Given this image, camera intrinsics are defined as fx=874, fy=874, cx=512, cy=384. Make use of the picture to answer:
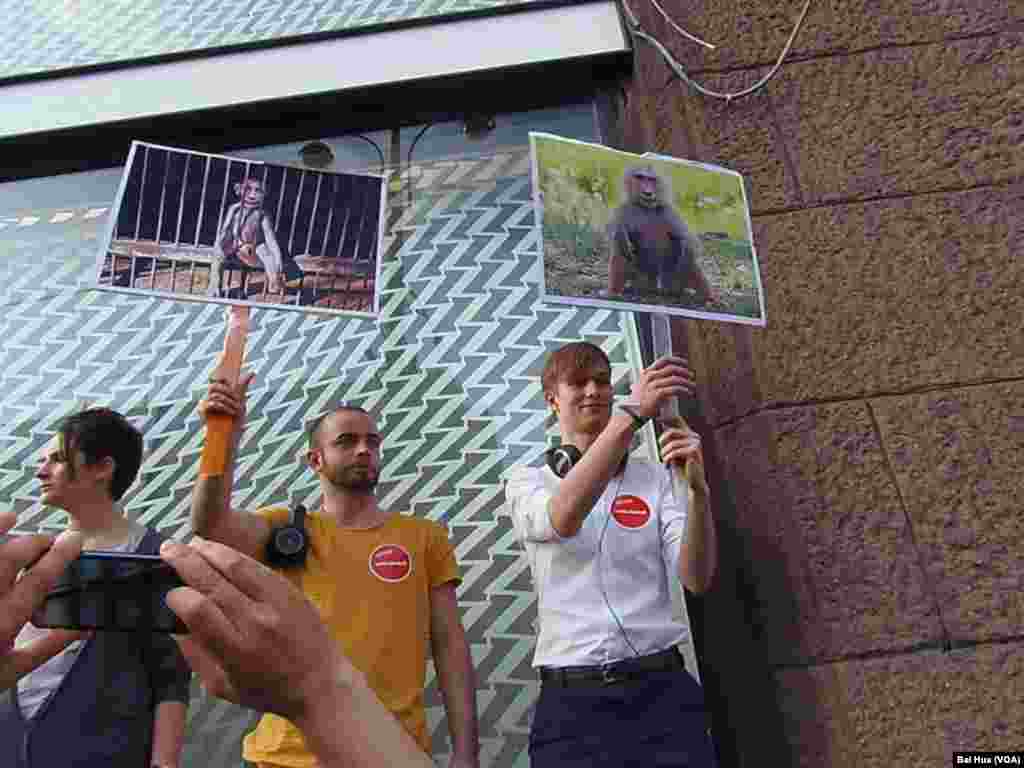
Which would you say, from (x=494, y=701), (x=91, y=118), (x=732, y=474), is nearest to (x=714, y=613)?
(x=732, y=474)

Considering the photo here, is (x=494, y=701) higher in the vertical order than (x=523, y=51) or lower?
lower

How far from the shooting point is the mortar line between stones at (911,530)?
7.36 feet

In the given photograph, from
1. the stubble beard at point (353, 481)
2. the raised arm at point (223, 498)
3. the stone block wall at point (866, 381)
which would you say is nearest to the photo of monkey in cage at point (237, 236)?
the raised arm at point (223, 498)

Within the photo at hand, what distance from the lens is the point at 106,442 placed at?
260 centimetres

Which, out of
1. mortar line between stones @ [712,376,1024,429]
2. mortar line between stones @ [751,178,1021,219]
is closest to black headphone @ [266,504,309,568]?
mortar line between stones @ [712,376,1024,429]

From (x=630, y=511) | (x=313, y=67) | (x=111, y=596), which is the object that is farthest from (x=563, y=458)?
(x=313, y=67)

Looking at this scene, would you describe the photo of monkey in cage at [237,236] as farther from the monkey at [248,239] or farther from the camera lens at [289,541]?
the camera lens at [289,541]

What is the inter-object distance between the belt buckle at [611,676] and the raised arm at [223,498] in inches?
36.4

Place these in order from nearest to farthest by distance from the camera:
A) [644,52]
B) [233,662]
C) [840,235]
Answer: [233,662]
[840,235]
[644,52]

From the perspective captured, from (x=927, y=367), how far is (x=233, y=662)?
2.32 m

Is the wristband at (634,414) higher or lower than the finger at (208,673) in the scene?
higher

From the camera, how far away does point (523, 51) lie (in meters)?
3.45

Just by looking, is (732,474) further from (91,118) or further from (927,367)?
(91,118)

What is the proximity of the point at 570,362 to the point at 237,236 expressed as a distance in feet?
3.18
